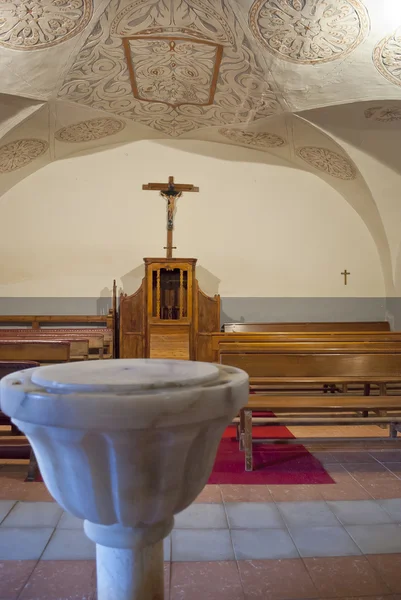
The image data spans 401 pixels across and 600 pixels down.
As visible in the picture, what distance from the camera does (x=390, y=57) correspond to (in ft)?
16.0

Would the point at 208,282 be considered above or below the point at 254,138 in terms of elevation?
below

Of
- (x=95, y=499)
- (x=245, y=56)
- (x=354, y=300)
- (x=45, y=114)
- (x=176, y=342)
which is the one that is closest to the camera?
(x=95, y=499)

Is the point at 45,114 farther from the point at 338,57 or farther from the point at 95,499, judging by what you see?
the point at 95,499

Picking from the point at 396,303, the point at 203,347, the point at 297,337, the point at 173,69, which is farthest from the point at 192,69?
the point at 396,303

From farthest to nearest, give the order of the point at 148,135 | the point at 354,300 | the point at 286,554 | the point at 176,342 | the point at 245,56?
1. the point at 354,300
2. the point at 148,135
3. the point at 176,342
4. the point at 245,56
5. the point at 286,554

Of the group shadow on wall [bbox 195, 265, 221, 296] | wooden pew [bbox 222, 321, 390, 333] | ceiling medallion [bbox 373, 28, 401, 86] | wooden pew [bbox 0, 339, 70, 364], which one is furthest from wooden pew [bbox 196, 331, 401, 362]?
ceiling medallion [bbox 373, 28, 401, 86]

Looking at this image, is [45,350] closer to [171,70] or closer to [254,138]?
[171,70]

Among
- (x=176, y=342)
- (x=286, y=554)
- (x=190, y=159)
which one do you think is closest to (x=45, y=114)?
(x=190, y=159)

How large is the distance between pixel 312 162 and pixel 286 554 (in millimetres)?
7250

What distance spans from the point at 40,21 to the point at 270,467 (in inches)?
192

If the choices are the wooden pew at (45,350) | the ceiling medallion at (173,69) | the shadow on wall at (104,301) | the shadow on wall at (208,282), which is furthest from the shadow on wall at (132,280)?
the wooden pew at (45,350)

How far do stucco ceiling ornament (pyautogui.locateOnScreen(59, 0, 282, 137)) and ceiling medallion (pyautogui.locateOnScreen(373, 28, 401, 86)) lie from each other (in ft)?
4.47

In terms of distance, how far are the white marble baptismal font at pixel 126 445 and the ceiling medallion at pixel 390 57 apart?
16.2ft

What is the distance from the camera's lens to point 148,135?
782 cm
